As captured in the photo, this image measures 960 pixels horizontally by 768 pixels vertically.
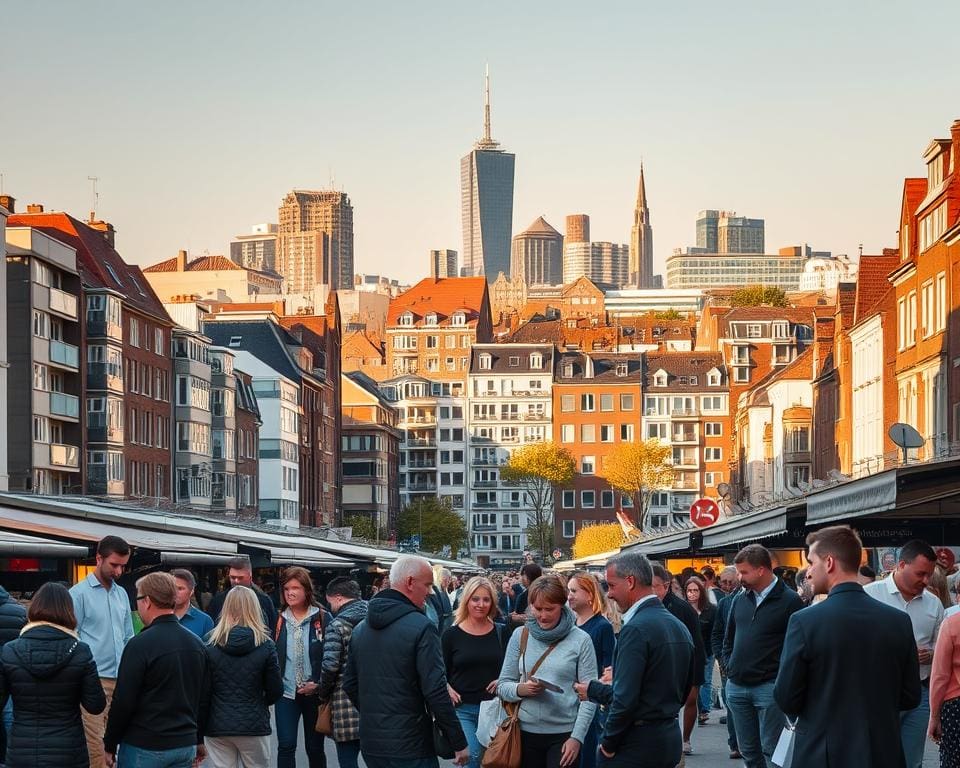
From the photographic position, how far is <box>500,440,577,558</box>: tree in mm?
141375

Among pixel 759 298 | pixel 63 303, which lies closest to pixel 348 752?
pixel 63 303

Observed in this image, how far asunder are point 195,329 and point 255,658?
3484 inches

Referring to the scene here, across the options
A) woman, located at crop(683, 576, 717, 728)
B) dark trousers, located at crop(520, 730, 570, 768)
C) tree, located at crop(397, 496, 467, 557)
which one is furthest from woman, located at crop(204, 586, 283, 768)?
tree, located at crop(397, 496, 467, 557)

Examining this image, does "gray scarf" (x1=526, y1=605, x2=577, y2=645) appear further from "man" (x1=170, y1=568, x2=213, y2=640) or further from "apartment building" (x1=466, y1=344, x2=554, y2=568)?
"apartment building" (x1=466, y1=344, x2=554, y2=568)

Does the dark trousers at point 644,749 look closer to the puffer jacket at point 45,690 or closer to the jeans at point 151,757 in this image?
the jeans at point 151,757

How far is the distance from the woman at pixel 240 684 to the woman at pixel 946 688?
13.8 ft

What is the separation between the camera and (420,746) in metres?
10.3

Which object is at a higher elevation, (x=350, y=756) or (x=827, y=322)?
(x=827, y=322)

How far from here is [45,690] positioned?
10.6m

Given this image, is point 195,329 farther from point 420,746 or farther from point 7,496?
point 420,746

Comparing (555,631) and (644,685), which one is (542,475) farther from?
(644,685)

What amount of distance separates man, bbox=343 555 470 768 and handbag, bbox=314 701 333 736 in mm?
2604

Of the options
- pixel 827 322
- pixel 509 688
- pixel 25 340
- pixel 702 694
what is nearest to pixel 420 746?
pixel 509 688

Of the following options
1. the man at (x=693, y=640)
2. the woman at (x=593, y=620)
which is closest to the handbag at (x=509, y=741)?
the woman at (x=593, y=620)
